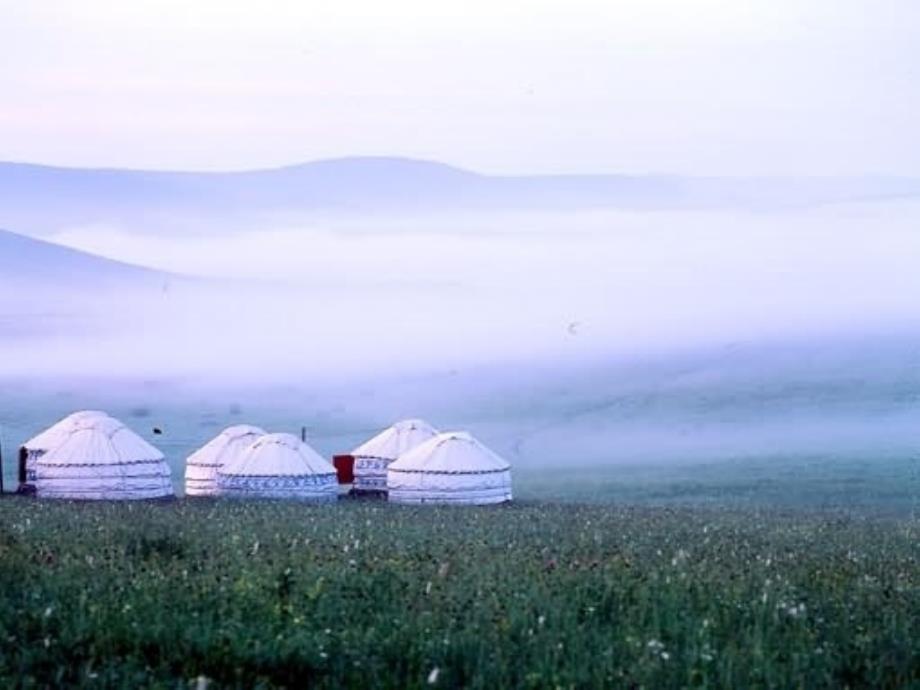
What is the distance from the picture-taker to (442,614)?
11500 millimetres

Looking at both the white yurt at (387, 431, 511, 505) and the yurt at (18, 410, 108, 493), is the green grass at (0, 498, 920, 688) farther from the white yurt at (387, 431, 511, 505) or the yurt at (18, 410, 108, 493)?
the yurt at (18, 410, 108, 493)

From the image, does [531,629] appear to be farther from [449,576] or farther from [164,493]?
[164,493]

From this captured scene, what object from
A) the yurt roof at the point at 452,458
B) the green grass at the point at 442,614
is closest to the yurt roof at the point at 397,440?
the yurt roof at the point at 452,458

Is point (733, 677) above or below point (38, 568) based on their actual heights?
below

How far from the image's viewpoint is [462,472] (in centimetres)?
3838

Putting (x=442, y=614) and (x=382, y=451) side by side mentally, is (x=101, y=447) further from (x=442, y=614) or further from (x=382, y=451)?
(x=442, y=614)

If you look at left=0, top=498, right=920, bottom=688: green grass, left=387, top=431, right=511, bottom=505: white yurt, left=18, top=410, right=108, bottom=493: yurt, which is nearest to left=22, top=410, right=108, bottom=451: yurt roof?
left=18, top=410, right=108, bottom=493: yurt

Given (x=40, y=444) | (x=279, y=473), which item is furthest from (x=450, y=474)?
(x=40, y=444)

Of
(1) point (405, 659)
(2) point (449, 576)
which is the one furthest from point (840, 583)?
(1) point (405, 659)

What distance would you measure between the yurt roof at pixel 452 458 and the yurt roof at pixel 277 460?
210 centimetres

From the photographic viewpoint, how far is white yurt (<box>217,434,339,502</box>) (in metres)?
38.4

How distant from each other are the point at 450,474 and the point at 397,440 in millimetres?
6960

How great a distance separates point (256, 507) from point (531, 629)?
66.0 ft

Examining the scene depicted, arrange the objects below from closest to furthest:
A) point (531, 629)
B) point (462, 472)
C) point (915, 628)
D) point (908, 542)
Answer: point (531, 629) < point (915, 628) < point (908, 542) < point (462, 472)
